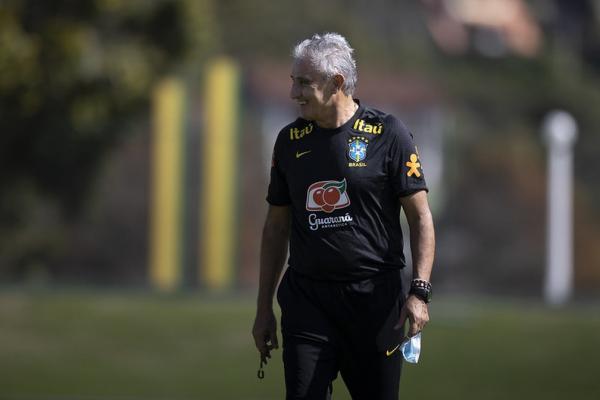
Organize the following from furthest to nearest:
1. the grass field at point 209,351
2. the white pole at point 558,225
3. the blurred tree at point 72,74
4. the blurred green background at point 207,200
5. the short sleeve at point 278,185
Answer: the white pole at point 558,225 < the blurred green background at point 207,200 < the blurred tree at point 72,74 < the grass field at point 209,351 < the short sleeve at point 278,185

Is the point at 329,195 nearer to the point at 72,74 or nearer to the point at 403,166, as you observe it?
the point at 403,166

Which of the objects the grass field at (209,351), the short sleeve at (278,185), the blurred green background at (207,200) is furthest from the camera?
the blurred green background at (207,200)

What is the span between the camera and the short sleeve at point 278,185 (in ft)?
16.4

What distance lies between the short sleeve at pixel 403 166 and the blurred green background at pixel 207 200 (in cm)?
713

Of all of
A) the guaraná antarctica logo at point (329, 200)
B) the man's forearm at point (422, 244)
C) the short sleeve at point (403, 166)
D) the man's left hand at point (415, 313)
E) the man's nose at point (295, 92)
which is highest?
the man's nose at point (295, 92)

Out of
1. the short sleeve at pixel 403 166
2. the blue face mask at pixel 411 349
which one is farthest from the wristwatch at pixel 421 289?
the short sleeve at pixel 403 166

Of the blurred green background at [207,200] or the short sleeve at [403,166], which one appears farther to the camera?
the blurred green background at [207,200]

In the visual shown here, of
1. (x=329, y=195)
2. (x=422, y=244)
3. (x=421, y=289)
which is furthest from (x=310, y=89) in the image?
(x=421, y=289)

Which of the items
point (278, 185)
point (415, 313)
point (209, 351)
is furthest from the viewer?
point (209, 351)

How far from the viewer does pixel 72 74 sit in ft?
43.3

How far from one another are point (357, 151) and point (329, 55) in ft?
1.26

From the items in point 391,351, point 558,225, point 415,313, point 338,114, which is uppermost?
point 338,114

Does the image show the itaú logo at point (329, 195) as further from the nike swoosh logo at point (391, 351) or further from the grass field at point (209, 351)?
the grass field at point (209, 351)

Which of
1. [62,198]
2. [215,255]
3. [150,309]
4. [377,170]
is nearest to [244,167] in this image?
[215,255]
